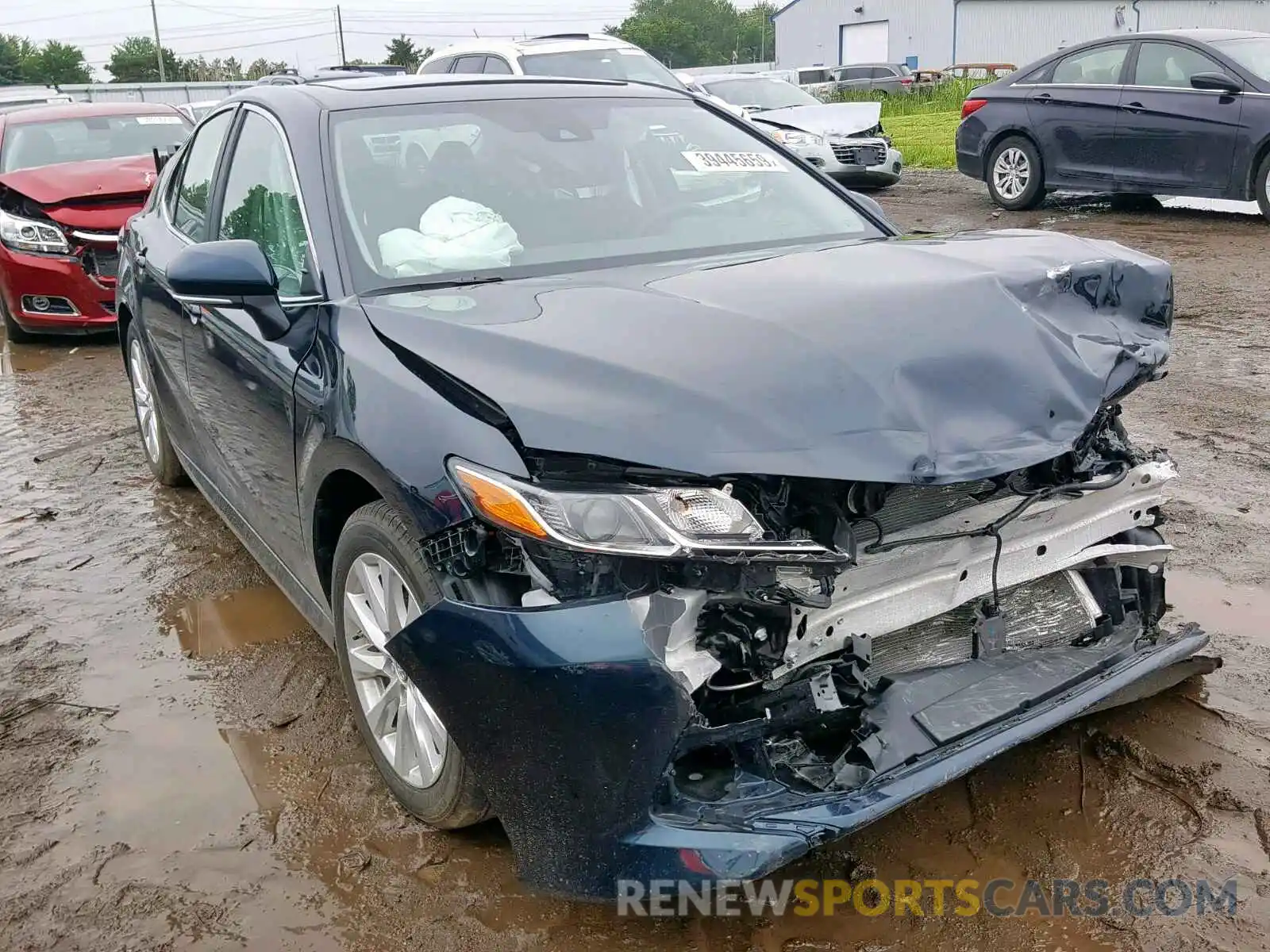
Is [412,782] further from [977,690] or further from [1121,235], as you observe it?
[1121,235]

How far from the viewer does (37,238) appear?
789 cm

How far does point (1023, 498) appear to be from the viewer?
2.48 m

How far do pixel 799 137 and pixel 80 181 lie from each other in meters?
8.40

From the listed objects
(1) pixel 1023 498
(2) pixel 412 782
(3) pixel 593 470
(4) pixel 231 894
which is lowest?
(4) pixel 231 894

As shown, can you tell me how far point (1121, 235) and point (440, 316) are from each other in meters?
8.66

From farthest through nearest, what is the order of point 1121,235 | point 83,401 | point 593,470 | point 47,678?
point 1121,235 < point 83,401 < point 47,678 < point 593,470

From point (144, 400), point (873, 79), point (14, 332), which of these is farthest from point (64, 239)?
point (873, 79)

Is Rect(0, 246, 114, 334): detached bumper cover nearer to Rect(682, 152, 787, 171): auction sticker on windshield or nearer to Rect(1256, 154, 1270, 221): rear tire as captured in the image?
Rect(682, 152, 787, 171): auction sticker on windshield

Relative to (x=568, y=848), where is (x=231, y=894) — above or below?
below

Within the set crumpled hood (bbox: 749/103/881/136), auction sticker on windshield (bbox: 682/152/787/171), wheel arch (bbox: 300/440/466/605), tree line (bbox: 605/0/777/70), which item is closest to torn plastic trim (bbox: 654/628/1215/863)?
wheel arch (bbox: 300/440/466/605)

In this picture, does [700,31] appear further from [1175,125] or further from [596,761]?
[596,761]

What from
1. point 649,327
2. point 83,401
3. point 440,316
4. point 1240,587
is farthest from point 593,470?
point 83,401

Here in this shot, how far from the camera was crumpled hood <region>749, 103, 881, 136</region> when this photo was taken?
1404cm

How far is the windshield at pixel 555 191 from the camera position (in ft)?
10.00
